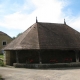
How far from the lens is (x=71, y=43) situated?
81.2ft

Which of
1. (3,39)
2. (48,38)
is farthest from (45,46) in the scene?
(3,39)

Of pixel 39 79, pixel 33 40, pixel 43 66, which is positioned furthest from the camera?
pixel 33 40

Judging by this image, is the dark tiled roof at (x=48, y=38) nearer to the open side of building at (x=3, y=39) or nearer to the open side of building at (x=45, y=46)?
the open side of building at (x=45, y=46)

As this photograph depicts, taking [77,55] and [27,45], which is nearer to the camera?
[27,45]

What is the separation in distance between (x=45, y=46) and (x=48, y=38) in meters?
2.00

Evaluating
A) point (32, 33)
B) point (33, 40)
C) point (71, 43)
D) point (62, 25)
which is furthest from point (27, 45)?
point (62, 25)

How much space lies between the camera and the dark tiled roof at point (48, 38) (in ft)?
75.9

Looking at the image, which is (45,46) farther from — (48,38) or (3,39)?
(3,39)

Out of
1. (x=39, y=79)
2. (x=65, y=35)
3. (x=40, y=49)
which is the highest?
(x=65, y=35)

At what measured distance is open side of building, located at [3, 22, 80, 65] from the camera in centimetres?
2308

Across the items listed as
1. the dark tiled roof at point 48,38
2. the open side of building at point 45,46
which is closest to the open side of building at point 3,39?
the open side of building at point 45,46

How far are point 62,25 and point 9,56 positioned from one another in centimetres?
888

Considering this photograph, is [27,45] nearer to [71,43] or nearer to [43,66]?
[43,66]

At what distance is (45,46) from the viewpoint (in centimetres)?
2286
